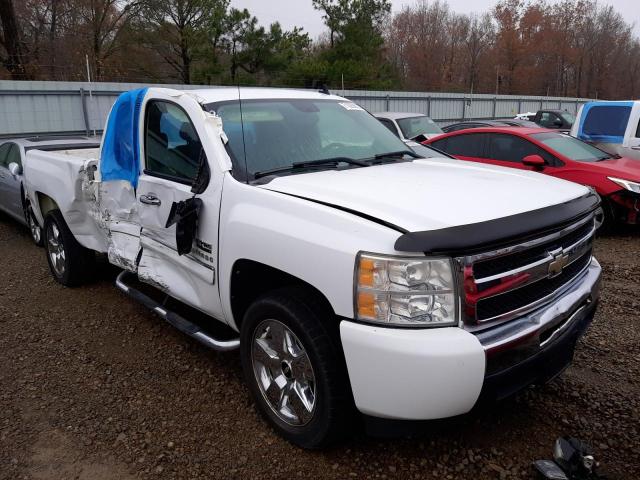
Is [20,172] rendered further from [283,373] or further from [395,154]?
[283,373]

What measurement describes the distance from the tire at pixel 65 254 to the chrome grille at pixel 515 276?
13.6 feet

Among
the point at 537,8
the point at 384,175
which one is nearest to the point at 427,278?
the point at 384,175

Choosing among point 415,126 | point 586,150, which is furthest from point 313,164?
point 415,126

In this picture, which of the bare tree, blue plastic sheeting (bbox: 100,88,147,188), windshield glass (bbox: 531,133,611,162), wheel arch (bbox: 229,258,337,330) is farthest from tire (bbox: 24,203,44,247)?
the bare tree

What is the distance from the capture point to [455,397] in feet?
7.29

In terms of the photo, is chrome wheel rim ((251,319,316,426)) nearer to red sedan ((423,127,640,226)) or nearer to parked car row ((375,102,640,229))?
parked car row ((375,102,640,229))

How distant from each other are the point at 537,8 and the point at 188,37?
49572 millimetres

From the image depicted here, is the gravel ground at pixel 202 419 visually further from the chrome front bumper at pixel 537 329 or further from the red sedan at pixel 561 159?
the red sedan at pixel 561 159

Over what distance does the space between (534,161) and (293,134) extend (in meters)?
4.66

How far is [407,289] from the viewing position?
2.26 m

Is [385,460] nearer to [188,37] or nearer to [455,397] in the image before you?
[455,397]

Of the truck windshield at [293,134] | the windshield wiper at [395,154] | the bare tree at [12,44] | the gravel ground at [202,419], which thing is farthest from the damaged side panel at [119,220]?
the bare tree at [12,44]

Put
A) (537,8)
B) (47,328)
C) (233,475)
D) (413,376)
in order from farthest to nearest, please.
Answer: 1. (537,8)
2. (47,328)
3. (233,475)
4. (413,376)

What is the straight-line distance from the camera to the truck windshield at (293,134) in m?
3.29
